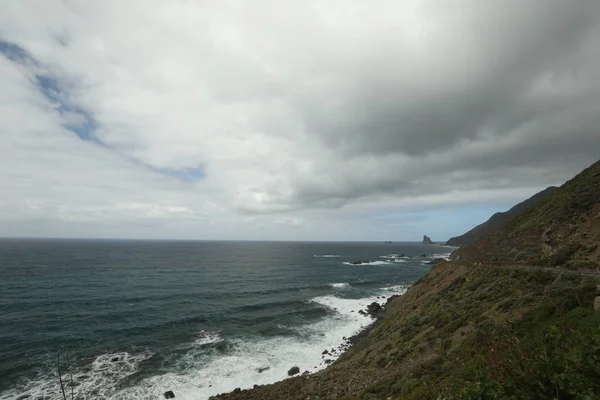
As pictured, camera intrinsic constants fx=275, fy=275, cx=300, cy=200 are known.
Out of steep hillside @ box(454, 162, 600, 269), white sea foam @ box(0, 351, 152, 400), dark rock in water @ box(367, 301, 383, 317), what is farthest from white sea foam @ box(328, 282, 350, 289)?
white sea foam @ box(0, 351, 152, 400)

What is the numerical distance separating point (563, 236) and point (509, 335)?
2950cm

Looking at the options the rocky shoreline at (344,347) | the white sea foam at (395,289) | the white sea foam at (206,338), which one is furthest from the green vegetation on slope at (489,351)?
the white sea foam at (395,289)

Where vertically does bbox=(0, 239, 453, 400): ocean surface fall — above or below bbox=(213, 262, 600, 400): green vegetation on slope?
below

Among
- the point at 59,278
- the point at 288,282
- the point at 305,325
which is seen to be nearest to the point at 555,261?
the point at 305,325

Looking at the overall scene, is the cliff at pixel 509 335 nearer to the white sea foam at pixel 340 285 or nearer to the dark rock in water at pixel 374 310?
the dark rock in water at pixel 374 310

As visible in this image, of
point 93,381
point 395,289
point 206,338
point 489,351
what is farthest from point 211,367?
point 395,289

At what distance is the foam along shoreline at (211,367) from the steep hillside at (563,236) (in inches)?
935

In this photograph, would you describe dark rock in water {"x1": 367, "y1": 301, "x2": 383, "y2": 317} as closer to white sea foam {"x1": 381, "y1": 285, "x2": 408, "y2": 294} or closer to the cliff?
white sea foam {"x1": 381, "y1": 285, "x2": 408, "y2": 294}

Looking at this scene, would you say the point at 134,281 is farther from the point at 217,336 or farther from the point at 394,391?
the point at 394,391

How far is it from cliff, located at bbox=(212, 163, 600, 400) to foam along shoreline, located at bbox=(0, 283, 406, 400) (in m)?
5.67

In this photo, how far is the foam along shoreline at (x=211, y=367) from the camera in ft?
91.8

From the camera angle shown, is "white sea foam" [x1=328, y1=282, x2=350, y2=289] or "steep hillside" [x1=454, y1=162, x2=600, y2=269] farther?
"white sea foam" [x1=328, y1=282, x2=350, y2=289]

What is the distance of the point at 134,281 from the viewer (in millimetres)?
80375

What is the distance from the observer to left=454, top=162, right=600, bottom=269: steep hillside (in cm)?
2467
